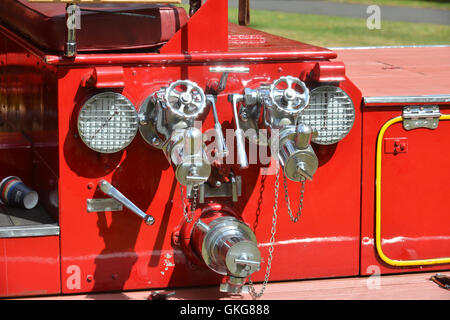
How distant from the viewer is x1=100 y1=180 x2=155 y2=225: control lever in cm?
240

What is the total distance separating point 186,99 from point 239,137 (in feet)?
0.66

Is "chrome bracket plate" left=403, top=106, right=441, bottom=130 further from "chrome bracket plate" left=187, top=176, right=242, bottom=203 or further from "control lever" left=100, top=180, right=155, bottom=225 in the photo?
"control lever" left=100, top=180, right=155, bottom=225

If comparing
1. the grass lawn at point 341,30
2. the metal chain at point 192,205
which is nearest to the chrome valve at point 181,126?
the metal chain at point 192,205

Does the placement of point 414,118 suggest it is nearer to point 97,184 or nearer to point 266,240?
point 266,240

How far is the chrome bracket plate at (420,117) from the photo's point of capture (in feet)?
8.75

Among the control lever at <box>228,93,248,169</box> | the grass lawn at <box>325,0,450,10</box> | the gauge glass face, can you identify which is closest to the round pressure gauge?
the control lever at <box>228,93,248,169</box>

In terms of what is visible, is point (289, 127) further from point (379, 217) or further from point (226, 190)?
point (379, 217)

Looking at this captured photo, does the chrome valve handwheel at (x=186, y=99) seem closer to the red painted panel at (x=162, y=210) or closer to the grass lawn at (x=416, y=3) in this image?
the red painted panel at (x=162, y=210)

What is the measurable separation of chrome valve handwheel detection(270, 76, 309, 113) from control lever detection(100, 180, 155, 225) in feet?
1.63

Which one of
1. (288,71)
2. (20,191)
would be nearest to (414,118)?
(288,71)

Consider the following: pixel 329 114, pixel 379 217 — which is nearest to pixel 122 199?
pixel 329 114

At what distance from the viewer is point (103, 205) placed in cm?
249

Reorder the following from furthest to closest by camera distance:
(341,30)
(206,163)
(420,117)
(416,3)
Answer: (416,3) → (341,30) → (420,117) → (206,163)

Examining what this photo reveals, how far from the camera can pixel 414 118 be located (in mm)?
2676
